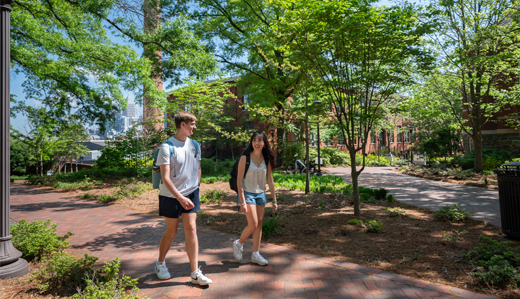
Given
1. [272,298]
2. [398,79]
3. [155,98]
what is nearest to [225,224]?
[272,298]

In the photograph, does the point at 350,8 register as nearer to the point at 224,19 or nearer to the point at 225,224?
the point at 225,224

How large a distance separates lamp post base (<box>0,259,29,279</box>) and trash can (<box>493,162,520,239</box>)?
671 cm

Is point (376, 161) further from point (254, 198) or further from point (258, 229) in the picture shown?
point (254, 198)

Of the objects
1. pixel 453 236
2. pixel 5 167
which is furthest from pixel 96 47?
pixel 453 236

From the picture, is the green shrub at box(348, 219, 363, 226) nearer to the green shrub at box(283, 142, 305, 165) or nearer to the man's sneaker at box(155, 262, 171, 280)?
the man's sneaker at box(155, 262, 171, 280)

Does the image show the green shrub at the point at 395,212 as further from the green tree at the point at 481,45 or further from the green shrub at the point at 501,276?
the green tree at the point at 481,45

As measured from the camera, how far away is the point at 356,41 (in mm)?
5457

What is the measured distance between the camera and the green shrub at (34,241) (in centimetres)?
390

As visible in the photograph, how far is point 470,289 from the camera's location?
311 centimetres

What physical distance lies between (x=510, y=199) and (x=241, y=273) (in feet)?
14.4

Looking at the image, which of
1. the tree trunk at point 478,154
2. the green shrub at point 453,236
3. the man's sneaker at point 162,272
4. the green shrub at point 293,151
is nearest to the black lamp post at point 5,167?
the man's sneaker at point 162,272

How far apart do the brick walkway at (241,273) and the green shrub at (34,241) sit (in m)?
0.55

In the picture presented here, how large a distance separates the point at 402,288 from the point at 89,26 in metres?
14.1

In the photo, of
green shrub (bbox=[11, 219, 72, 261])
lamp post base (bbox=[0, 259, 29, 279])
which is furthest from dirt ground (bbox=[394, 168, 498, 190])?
lamp post base (bbox=[0, 259, 29, 279])
